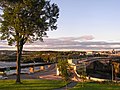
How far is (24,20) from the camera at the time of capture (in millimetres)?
68438

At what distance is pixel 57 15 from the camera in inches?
2896

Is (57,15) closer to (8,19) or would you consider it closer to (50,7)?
(50,7)

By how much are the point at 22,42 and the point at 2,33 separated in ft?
14.1

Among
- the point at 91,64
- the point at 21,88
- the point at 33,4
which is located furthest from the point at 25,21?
the point at 91,64

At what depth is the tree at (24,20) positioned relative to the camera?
68625 mm

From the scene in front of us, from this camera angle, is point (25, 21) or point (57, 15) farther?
point (57, 15)

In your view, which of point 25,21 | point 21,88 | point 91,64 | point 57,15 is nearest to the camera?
point 21,88

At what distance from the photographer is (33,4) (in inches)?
2714

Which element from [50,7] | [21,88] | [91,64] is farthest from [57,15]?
[91,64]

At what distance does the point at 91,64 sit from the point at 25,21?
53.7 m

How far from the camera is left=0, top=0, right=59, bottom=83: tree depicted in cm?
6862

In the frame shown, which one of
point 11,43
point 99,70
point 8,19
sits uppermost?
point 8,19

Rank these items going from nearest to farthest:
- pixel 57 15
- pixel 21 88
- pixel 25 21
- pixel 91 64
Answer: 1. pixel 21 88
2. pixel 25 21
3. pixel 57 15
4. pixel 91 64

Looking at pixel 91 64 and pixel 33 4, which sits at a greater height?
pixel 33 4
